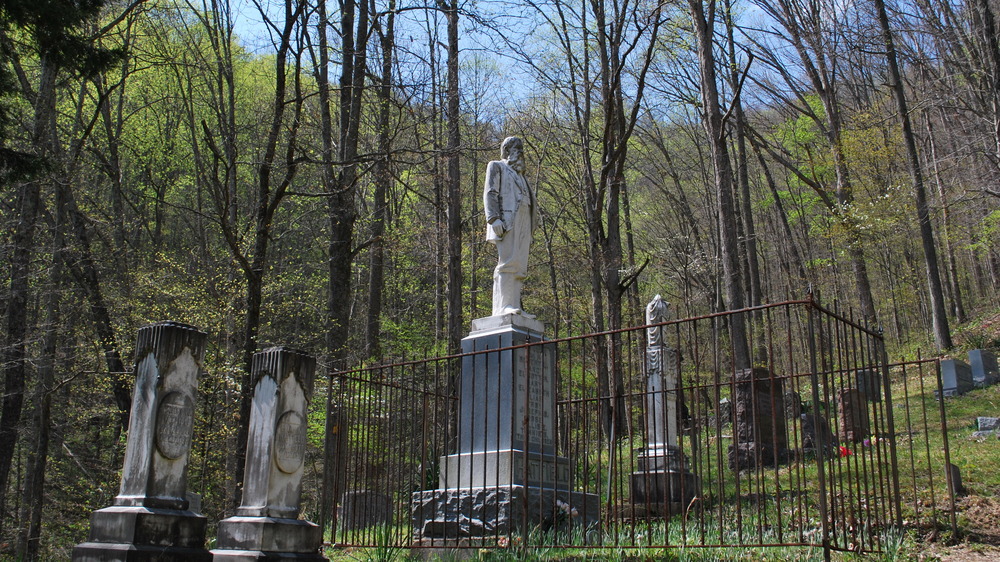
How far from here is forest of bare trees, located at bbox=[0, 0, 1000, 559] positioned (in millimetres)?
12867

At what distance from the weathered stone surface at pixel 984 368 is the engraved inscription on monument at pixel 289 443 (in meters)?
15.1

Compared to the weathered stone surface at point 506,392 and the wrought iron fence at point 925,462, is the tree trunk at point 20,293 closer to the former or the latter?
the weathered stone surface at point 506,392

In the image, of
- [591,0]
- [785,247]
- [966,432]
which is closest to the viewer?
[966,432]

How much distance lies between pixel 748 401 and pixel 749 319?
1221 centimetres

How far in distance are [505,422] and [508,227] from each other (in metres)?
2.58

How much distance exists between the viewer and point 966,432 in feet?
41.5

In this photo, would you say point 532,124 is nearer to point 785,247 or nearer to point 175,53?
point 175,53

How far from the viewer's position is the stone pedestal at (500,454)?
722 centimetres

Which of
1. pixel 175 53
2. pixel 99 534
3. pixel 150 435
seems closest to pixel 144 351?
pixel 150 435

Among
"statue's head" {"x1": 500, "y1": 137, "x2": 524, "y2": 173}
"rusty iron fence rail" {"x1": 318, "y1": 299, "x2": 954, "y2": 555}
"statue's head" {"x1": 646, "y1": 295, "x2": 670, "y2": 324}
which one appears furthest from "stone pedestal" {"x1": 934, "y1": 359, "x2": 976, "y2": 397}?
"statue's head" {"x1": 500, "y1": 137, "x2": 524, "y2": 173}

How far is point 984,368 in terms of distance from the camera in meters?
16.2

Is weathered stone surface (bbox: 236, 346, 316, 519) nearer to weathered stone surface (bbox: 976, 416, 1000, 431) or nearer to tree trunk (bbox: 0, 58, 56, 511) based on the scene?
tree trunk (bbox: 0, 58, 56, 511)

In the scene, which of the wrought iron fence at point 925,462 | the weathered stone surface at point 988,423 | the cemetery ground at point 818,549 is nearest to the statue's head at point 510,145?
the cemetery ground at point 818,549

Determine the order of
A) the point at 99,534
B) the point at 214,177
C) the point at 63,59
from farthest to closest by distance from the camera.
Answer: the point at 214,177 → the point at 63,59 → the point at 99,534
